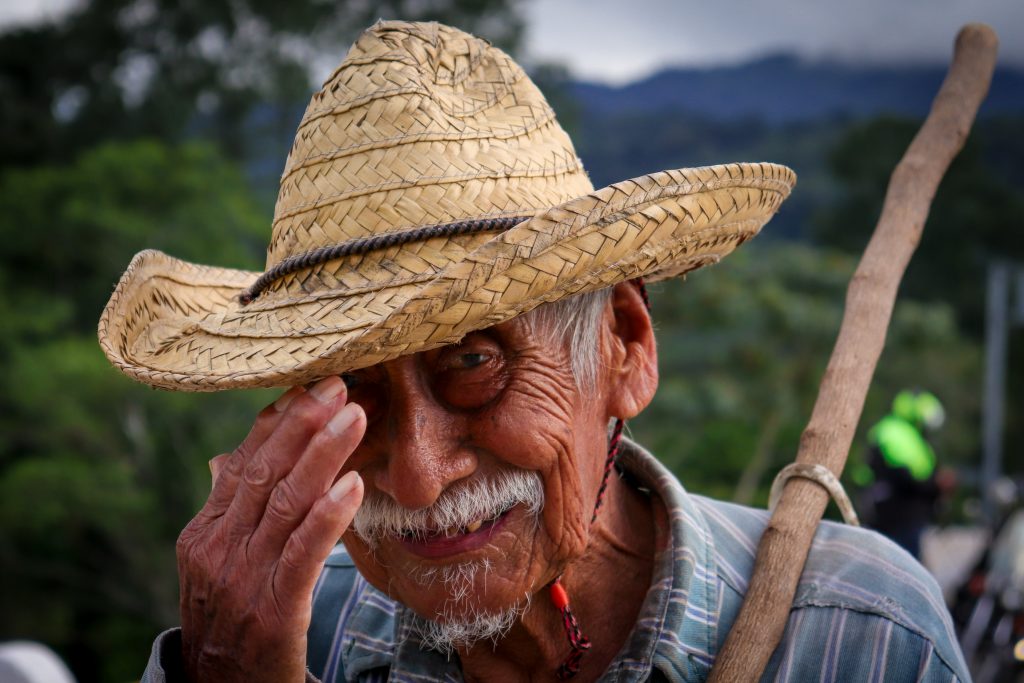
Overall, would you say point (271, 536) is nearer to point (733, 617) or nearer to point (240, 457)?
point (240, 457)

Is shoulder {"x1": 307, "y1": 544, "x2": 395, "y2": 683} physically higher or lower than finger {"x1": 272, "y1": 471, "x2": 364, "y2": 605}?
lower

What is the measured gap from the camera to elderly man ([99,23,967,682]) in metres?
1.37

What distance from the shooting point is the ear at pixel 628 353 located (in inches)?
70.7

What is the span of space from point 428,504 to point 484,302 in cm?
37

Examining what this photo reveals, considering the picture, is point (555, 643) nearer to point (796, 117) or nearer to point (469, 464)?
point (469, 464)

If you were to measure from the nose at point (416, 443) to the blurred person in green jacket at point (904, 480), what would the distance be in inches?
197

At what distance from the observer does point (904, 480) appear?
5.94 metres

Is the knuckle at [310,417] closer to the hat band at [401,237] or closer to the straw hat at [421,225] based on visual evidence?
the straw hat at [421,225]

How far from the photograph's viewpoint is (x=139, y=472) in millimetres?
12305

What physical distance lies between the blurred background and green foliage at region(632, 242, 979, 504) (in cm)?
4

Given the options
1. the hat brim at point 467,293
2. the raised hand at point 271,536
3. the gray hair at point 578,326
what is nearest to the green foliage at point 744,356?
the gray hair at point 578,326

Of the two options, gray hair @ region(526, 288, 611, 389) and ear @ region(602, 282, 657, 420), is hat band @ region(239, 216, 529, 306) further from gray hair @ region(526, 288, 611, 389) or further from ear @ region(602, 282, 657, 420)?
ear @ region(602, 282, 657, 420)

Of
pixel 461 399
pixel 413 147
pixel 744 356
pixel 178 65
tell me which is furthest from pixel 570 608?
pixel 178 65

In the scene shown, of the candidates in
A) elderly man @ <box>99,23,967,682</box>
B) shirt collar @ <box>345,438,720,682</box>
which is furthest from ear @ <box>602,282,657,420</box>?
shirt collar @ <box>345,438,720,682</box>
